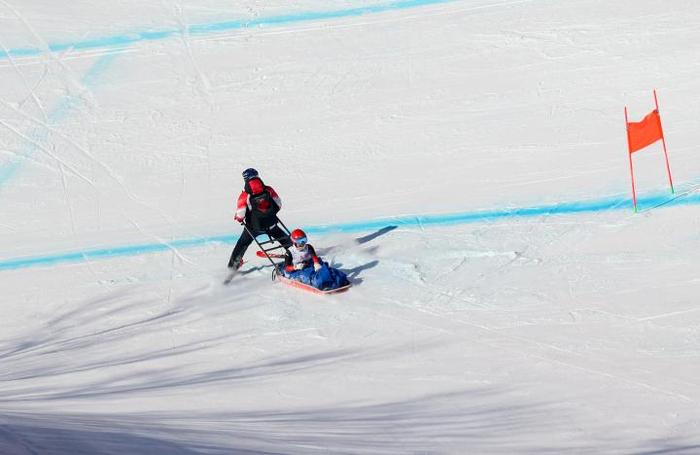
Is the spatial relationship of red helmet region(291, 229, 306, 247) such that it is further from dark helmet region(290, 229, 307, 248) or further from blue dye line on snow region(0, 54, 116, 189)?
blue dye line on snow region(0, 54, 116, 189)

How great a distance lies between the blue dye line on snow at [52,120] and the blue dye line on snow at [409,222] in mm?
2573

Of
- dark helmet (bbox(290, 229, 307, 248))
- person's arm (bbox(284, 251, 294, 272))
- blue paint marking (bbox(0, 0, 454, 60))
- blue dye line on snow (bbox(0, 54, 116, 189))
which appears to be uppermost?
blue paint marking (bbox(0, 0, 454, 60))

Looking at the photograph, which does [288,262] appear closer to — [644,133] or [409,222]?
[409,222]

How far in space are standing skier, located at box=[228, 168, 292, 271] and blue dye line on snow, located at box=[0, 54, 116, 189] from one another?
5.03 meters

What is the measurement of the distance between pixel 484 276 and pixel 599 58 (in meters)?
6.29

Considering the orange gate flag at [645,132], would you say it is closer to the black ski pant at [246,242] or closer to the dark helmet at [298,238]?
the dark helmet at [298,238]

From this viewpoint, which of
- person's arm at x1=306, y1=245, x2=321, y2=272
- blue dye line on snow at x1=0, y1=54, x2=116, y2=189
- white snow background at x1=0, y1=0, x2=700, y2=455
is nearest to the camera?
white snow background at x1=0, y1=0, x2=700, y2=455

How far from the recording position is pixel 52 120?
54.3 ft

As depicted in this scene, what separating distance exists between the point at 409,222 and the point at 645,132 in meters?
3.14

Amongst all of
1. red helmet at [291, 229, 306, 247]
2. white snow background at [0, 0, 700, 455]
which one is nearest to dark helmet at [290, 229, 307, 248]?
red helmet at [291, 229, 306, 247]

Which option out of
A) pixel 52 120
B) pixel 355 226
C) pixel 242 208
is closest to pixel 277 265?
pixel 242 208

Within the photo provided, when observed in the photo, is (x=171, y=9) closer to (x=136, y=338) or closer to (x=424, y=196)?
(x=424, y=196)

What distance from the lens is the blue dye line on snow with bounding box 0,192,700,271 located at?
41.4 feet

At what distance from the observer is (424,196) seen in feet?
44.8
